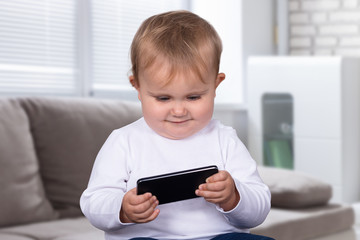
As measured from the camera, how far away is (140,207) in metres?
1.07

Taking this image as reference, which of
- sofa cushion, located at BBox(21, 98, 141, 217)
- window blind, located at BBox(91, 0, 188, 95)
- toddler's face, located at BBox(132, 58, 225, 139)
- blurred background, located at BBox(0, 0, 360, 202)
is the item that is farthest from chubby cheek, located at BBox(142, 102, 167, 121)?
window blind, located at BBox(91, 0, 188, 95)

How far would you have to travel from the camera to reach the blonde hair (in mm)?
1152

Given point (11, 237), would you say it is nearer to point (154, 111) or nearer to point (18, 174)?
point (18, 174)

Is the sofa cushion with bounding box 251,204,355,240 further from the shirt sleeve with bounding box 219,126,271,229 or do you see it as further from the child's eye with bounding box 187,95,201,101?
the child's eye with bounding box 187,95,201,101

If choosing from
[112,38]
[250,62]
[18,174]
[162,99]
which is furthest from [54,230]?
[250,62]

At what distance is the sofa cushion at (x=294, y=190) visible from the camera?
8.41 ft

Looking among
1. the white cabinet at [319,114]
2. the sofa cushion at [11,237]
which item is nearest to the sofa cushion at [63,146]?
the sofa cushion at [11,237]

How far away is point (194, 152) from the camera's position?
123 centimetres

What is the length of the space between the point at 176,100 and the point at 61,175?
135 cm

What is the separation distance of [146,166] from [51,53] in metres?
2.15

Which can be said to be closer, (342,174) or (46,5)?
(46,5)

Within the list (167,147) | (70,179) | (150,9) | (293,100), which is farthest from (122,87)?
(167,147)

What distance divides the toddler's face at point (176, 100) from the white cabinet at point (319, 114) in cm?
268

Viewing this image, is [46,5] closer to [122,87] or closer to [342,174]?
[122,87]
